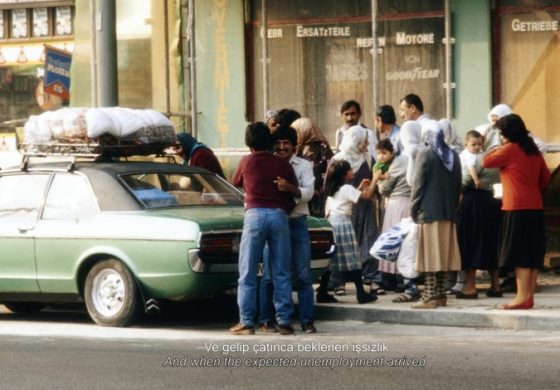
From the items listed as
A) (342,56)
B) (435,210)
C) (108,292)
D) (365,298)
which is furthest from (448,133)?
(342,56)

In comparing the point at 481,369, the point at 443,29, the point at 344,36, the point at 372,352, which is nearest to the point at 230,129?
the point at 344,36

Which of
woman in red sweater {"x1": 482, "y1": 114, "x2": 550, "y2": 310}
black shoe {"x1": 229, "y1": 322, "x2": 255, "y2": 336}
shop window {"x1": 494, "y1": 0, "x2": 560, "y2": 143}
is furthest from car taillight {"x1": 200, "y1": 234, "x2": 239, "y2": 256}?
shop window {"x1": 494, "y1": 0, "x2": 560, "y2": 143}

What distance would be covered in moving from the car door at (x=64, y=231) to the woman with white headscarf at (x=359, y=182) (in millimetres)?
2748

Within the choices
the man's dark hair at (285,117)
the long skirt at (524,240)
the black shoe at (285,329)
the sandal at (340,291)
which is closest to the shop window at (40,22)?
the man's dark hair at (285,117)

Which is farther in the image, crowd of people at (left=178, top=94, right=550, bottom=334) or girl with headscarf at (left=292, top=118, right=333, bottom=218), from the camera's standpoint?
girl with headscarf at (left=292, top=118, right=333, bottom=218)

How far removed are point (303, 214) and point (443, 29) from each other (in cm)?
552

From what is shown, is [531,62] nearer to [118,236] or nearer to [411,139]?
[411,139]

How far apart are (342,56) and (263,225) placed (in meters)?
6.15

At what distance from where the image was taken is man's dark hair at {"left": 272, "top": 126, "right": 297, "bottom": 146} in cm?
1220

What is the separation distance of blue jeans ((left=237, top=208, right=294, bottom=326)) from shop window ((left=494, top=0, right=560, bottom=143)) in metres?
5.45

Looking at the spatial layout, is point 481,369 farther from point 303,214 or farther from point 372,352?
point 303,214

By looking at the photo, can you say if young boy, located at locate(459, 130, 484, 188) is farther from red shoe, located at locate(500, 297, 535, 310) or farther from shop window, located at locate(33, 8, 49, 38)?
shop window, located at locate(33, 8, 49, 38)

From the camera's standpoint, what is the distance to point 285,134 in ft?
40.2

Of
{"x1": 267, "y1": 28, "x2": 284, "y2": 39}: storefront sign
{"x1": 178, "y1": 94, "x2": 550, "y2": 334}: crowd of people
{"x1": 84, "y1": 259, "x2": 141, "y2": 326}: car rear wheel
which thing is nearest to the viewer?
{"x1": 178, "y1": 94, "x2": 550, "y2": 334}: crowd of people
